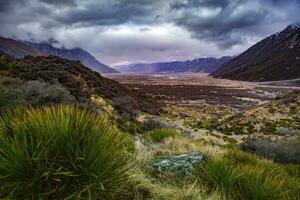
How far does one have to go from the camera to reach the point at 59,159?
3.80 m

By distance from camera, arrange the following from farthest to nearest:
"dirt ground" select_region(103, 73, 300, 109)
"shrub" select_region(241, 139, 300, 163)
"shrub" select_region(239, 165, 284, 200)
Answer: "dirt ground" select_region(103, 73, 300, 109) → "shrub" select_region(241, 139, 300, 163) → "shrub" select_region(239, 165, 284, 200)

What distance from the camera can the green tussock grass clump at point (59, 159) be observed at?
3.67m

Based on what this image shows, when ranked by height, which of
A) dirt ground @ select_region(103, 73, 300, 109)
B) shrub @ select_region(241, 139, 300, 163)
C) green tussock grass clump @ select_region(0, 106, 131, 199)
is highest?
green tussock grass clump @ select_region(0, 106, 131, 199)

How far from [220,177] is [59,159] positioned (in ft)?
9.47

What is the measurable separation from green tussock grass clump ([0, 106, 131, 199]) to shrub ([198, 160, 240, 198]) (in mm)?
1887

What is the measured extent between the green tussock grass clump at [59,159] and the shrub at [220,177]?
1.89 metres

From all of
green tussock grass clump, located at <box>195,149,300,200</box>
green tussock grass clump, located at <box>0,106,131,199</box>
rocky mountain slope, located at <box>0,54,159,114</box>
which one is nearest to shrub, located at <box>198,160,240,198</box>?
green tussock grass clump, located at <box>195,149,300,200</box>

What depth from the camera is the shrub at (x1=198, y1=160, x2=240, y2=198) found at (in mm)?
5555

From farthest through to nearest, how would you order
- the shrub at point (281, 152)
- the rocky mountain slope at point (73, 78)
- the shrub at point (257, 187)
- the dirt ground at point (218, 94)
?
the dirt ground at point (218, 94), the rocky mountain slope at point (73, 78), the shrub at point (281, 152), the shrub at point (257, 187)

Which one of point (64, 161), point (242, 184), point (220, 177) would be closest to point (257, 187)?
point (242, 184)

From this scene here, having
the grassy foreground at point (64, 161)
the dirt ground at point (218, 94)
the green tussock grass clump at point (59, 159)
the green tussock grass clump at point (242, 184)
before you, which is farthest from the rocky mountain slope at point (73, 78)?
the dirt ground at point (218, 94)

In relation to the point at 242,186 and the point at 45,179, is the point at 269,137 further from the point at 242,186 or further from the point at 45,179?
the point at 45,179

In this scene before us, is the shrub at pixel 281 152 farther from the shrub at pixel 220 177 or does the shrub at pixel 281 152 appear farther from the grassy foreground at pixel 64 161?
the grassy foreground at pixel 64 161

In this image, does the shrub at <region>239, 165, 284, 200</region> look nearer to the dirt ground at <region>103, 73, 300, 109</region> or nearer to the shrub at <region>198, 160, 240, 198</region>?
the shrub at <region>198, 160, 240, 198</region>
